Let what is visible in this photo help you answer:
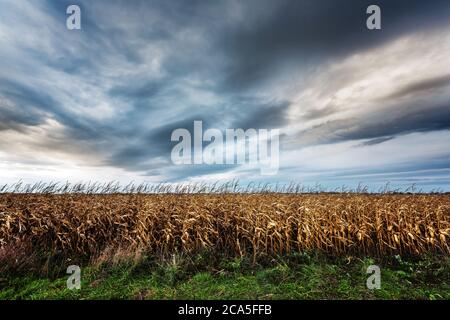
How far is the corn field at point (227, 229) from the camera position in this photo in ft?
29.3

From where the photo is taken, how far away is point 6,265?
7387 millimetres

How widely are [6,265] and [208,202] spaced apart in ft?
20.6

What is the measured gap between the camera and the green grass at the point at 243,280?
645 cm

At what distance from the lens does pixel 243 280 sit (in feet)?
23.2

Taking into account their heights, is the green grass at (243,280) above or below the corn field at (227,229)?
below

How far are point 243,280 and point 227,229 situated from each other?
2445 mm

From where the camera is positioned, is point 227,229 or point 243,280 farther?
point 227,229

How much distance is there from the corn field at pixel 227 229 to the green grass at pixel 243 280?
0.74m

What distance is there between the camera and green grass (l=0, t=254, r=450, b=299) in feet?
21.1

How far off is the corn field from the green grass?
741mm

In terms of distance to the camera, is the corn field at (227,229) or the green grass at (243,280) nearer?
the green grass at (243,280)

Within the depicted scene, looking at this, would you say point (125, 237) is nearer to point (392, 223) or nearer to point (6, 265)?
point (6, 265)

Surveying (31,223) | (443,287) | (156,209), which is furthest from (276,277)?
(31,223)
